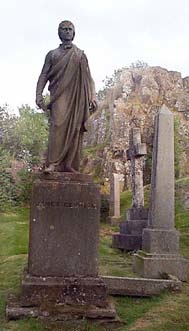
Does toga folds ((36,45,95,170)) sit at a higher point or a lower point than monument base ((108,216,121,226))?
higher

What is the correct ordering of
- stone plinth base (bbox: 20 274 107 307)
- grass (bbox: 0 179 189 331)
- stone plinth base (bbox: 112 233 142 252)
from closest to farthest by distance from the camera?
grass (bbox: 0 179 189 331)
stone plinth base (bbox: 20 274 107 307)
stone plinth base (bbox: 112 233 142 252)

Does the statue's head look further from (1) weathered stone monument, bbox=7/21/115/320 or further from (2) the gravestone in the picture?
(2) the gravestone

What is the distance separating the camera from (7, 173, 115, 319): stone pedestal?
5.88 m

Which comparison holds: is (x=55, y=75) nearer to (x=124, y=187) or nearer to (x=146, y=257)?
(x=146, y=257)

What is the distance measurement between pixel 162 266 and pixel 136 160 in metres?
7.55

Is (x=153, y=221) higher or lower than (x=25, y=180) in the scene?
lower

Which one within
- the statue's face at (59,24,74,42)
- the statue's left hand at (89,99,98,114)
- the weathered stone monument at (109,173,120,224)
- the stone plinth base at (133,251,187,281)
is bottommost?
the stone plinth base at (133,251,187,281)

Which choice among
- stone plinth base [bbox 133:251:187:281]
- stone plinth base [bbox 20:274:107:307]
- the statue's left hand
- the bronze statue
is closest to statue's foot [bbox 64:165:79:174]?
the bronze statue

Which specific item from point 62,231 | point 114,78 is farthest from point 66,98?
point 114,78

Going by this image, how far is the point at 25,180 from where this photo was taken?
29703 mm

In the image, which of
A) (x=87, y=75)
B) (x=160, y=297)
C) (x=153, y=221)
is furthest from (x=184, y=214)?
(x=87, y=75)

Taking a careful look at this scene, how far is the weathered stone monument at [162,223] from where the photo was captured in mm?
8648

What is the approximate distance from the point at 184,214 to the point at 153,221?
1050 centimetres

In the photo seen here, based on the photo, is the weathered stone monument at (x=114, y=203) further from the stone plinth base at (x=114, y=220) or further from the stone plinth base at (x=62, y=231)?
the stone plinth base at (x=62, y=231)
